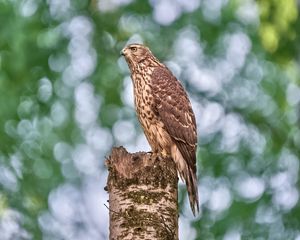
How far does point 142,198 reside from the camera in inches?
233

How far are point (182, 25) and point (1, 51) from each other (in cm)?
252

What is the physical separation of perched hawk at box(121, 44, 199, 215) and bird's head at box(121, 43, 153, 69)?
9.6 inches

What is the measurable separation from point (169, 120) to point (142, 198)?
98.2 inches

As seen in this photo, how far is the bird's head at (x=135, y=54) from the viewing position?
8914 millimetres

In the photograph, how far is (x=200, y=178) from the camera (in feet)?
40.2

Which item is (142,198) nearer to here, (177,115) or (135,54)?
(177,115)

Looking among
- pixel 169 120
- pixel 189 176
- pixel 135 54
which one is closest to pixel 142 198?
pixel 189 176

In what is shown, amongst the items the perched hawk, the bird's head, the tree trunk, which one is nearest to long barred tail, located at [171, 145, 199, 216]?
the perched hawk

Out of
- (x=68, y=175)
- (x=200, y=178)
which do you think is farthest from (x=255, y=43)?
(x=68, y=175)

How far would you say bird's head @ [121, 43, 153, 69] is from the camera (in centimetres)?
891

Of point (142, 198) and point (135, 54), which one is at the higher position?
point (135, 54)

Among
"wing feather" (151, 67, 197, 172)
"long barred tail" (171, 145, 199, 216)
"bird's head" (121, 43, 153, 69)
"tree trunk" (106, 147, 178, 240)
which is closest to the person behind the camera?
"tree trunk" (106, 147, 178, 240)

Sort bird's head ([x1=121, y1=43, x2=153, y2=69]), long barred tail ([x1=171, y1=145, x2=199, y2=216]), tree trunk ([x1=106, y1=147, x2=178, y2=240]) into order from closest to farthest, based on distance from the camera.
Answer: tree trunk ([x1=106, y1=147, x2=178, y2=240])
long barred tail ([x1=171, y1=145, x2=199, y2=216])
bird's head ([x1=121, y1=43, x2=153, y2=69])

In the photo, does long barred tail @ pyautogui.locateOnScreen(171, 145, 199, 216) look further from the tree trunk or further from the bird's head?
the tree trunk
